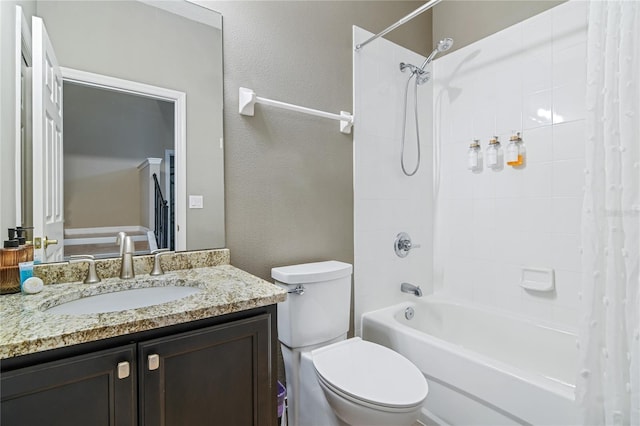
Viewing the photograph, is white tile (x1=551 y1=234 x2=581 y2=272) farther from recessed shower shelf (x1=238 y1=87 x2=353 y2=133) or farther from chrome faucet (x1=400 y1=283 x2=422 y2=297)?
recessed shower shelf (x1=238 y1=87 x2=353 y2=133)

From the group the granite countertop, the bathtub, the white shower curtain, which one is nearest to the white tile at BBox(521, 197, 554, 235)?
the bathtub

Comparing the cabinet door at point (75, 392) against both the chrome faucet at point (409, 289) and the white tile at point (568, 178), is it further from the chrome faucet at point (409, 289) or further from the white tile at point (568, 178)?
the white tile at point (568, 178)

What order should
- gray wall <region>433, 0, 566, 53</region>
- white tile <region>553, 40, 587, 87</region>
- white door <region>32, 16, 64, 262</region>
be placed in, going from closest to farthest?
white door <region>32, 16, 64, 262</region> → white tile <region>553, 40, 587, 87</region> → gray wall <region>433, 0, 566, 53</region>

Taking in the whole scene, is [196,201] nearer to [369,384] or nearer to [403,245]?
[369,384]

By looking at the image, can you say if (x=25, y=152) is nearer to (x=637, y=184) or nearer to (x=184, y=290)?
(x=184, y=290)

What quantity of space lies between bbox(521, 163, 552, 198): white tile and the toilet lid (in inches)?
49.4

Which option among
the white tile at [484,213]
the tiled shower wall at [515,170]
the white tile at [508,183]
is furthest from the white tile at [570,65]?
the white tile at [484,213]

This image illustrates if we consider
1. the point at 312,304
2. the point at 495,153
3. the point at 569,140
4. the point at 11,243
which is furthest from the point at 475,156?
the point at 11,243

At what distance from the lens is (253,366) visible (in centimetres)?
100

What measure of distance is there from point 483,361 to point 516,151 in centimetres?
122

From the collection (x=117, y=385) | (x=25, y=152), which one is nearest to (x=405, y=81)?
(x=25, y=152)

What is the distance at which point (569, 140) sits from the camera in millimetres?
1718

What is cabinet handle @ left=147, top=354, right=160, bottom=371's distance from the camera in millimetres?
827

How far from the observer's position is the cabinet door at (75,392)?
2.26 feet
